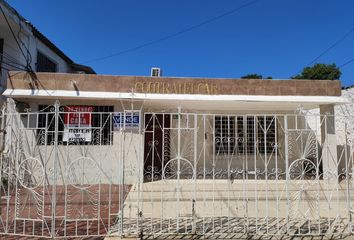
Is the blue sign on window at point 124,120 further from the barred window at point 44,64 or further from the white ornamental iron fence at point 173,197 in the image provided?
the barred window at point 44,64

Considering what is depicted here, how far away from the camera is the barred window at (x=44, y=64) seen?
14.7 metres

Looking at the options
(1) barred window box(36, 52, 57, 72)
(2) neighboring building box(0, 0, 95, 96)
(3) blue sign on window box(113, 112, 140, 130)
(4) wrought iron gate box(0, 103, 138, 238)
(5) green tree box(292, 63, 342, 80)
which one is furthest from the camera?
(5) green tree box(292, 63, 342, 80)

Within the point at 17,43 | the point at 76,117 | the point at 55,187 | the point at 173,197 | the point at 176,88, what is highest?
the point at 17,43

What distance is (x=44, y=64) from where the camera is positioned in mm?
15375

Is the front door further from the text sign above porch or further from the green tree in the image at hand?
the green tree

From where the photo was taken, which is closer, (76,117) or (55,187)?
(55,187)

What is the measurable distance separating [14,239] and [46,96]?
638cm

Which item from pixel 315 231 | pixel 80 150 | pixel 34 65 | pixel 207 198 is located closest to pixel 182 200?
pixel 207 198

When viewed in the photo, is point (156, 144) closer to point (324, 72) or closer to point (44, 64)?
point (44, 64)

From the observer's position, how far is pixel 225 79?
38.7 ft

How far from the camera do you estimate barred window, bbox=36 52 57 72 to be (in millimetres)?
14719

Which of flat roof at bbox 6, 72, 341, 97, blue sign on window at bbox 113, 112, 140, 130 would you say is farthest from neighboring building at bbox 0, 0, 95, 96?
blue sign on window at bbox 113, 112, 140, 130

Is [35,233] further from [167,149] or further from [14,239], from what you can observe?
[167,149]

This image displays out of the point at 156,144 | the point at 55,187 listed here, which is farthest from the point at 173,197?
the point at 55,187
